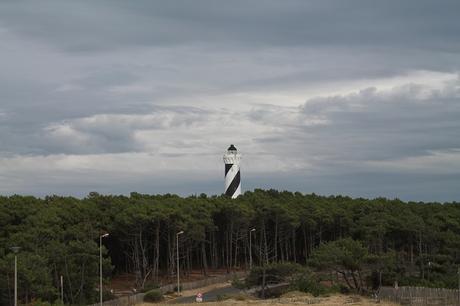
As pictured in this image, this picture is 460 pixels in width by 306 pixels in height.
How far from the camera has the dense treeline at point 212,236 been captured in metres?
80.3

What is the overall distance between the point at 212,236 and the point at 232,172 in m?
18.7

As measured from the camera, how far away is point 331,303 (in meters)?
76.2

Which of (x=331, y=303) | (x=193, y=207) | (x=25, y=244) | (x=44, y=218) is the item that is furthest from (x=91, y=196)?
(x=331, y=303)

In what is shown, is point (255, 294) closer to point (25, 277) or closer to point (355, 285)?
point (355, 285)

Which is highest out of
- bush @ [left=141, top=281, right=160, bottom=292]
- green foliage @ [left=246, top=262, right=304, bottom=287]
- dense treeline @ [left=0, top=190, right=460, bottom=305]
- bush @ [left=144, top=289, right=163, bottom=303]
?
dense treeline @ [left=0, top=190, right=460, bottom=305]

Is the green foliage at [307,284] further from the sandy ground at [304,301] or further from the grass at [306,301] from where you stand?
the grass at [306,301]

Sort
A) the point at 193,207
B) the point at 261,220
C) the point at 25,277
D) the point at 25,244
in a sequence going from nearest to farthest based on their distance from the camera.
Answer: the point at 25,277 → the point at 25,244 → the point at 193,207 → the point at 261,220

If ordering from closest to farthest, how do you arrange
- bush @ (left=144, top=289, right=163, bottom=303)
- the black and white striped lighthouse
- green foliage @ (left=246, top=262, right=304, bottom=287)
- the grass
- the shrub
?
the grass
bush @ (left=144, top=289, right=163, bottom=303)
the shrub
green foliage @ (left=246, top=262, right=304, bottom=287)
the black and white striped lighthouse

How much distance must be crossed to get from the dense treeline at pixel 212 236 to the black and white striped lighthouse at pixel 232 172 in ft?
11.0

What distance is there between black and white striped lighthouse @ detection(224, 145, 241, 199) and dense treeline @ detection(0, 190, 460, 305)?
11.0ft

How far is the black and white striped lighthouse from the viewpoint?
136375 millimetres

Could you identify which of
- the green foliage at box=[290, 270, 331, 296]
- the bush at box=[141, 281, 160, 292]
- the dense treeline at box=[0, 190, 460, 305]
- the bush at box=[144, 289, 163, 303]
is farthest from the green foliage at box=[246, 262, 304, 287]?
the bush at box=[141, 281, 160, 292]

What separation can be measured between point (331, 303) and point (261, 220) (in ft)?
148

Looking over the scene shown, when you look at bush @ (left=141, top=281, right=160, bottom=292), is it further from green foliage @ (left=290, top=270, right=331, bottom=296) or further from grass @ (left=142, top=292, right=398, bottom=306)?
Result: green foliage @ (left=290, top=270, right=331, bottom=296)
